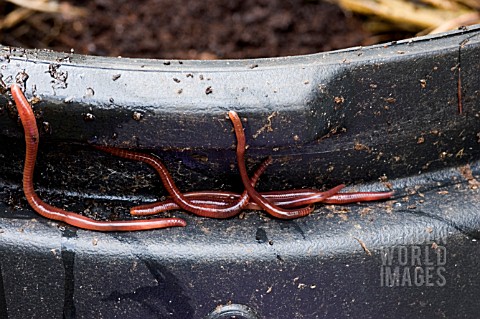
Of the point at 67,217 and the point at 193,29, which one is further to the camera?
the point at 193,29

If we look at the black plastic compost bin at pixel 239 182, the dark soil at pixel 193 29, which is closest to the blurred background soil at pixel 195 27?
the dark soil at pixel 193 29

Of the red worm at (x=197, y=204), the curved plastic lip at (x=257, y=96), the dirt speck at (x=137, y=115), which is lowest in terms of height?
the red worm at (x=197, y=204)

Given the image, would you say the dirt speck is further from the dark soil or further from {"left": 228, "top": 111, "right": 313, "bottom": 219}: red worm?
the dark soil

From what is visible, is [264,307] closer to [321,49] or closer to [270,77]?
[270,77]

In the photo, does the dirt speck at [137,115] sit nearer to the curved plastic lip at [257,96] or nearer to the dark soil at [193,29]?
the curved plastic lip at [257,96]

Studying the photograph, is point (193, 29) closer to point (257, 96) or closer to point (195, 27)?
point (195, 27)

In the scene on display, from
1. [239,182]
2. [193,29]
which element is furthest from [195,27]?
[239,182]

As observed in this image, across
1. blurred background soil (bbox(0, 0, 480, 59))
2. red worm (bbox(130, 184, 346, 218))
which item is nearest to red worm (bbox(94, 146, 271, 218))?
red worm (bbox(130, 184, 346, 218))

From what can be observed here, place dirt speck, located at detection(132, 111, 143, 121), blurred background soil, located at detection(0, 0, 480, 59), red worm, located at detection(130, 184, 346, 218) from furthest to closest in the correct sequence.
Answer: blurred background soil, located at detection(0, 0, 480, 59)
red worm, located at detection(130, 184, 346, 218)
dirt speck, located at detection(132, 111, 143, 121)

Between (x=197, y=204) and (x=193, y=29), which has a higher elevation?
(x=193, y=29)
